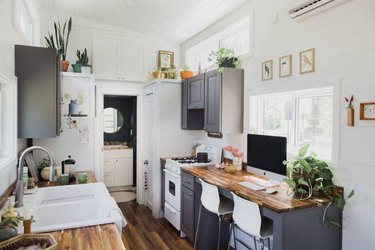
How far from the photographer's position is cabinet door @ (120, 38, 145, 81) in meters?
4.58

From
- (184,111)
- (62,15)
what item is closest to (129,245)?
(184,111)

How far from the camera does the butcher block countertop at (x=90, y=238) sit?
4.65 ft

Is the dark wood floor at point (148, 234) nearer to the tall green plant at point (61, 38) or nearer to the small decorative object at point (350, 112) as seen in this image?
the small decorative object at point (350, 112)

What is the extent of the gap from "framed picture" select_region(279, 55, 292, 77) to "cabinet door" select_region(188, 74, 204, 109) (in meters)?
1.16

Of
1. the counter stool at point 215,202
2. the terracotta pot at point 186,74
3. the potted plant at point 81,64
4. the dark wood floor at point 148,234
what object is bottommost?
the dark wood floor at point 148,234

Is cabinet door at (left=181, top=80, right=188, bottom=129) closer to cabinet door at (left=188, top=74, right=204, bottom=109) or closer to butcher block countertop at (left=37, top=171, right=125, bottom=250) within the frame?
cabinet door at (left=188, top=74, right=204, bottom=109)

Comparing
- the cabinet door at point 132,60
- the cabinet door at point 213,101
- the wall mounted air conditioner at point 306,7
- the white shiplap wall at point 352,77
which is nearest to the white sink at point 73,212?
the cabinet door at point 213,101

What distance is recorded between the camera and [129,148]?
5.68m

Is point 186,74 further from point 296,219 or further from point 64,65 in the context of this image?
point 296,219

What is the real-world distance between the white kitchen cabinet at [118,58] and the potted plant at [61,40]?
17.4 inches

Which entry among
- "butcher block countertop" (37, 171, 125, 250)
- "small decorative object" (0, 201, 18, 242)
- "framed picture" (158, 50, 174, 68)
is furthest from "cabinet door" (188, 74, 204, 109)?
"small decorative object" (0, 201, 18, 242)

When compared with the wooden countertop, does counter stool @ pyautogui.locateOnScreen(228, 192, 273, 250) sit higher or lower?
lower

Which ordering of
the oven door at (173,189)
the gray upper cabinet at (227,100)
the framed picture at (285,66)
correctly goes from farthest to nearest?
the oven door at (173,189)
the gray upper cabinet at (227,100)
the framed picture at (285,66)

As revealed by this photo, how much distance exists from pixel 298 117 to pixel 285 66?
54cm
